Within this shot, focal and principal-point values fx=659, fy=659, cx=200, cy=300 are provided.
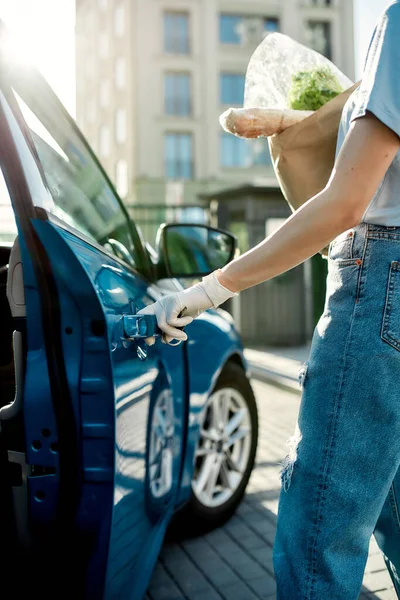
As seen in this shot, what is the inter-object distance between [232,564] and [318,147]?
195 centimetres

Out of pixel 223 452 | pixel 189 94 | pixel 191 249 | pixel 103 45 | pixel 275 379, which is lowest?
pixel 275 379

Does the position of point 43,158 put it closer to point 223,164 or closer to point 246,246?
point 246,246

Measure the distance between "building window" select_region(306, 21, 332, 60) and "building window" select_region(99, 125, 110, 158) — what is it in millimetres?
12745

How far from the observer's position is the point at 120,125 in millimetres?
37188

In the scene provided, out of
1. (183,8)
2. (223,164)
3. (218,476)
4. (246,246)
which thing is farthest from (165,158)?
(218,476)

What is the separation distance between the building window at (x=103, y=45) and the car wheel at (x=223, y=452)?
39.6 metres

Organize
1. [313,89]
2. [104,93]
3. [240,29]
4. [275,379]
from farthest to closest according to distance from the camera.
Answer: [104,93] → [240,29] → [275,379] → [313,89]

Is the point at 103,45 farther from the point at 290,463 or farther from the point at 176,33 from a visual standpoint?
the point at 290,463

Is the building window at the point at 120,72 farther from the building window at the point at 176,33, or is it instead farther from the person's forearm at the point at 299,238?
the person's forearm at the point at 299,238

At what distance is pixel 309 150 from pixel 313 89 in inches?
10.5

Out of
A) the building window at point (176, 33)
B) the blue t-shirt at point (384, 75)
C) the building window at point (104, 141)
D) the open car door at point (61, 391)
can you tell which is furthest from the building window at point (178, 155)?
the blue t-shirt at point (384, 75)

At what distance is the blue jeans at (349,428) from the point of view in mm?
1490

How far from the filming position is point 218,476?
3.38 metres

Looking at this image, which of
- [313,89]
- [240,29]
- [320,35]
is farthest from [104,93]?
[313,89]
